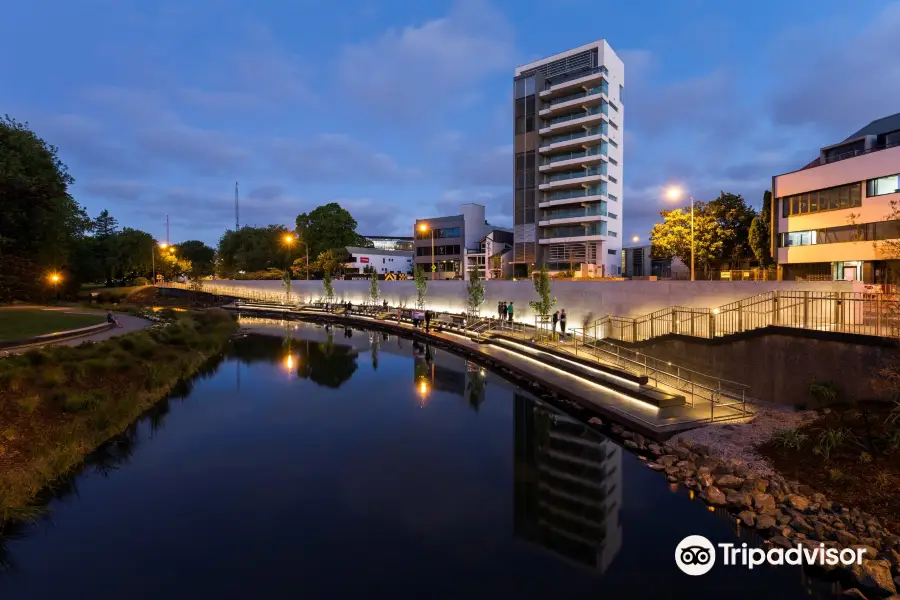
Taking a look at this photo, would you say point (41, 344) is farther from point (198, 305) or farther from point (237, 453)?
point (198, 305)

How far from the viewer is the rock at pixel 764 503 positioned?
10.0 m

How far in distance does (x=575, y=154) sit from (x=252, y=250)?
252 ft

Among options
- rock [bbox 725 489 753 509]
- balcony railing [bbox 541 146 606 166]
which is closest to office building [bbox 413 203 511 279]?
balcony railing [bbox 541 146 606 166]

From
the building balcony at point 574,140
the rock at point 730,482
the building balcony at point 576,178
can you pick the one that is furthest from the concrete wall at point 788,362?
the building balcony at point 574,140

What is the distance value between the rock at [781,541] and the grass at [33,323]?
101 feet

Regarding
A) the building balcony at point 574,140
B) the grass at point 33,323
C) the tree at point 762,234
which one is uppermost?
the building balcony at point 574,140

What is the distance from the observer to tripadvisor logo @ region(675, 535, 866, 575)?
8.44m

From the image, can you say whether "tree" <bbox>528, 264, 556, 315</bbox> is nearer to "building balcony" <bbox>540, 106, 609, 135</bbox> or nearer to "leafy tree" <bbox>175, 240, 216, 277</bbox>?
"building balcony" <bbox>540, 106, 609, 135</bbox>

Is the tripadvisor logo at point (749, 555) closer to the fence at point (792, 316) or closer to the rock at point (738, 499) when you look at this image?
the rock at point (738, 499)

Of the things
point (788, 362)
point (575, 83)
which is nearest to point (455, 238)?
point (575, 83)

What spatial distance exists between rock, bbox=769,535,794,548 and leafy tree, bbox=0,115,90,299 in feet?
95.0

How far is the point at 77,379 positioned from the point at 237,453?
762cm

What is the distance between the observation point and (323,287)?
68188mm

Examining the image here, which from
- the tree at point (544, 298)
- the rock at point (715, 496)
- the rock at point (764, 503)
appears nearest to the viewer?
the rock at point (764, 503)
